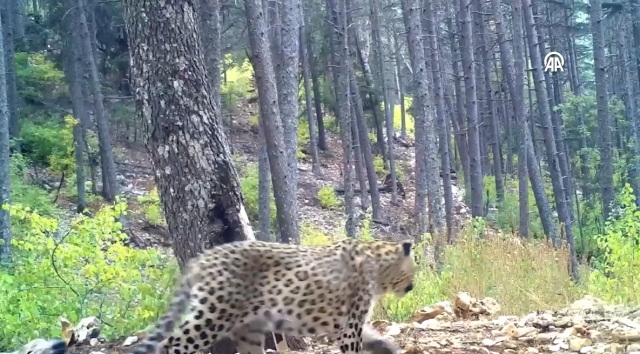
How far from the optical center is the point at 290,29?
54.7 feet

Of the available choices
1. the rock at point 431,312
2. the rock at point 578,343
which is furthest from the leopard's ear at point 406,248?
the rock at point 431,312

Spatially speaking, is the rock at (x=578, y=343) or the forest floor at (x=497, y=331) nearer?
the rock at (x=578, y=343)

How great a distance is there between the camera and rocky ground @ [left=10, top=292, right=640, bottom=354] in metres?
7.05

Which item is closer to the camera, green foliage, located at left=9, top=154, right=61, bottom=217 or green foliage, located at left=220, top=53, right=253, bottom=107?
green foliage, located at left=9, top=154, right=61, bottom=217

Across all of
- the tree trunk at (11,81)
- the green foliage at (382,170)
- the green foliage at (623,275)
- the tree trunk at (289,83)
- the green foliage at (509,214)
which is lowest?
the green foliage at (509,214)

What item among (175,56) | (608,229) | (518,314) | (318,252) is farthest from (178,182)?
(608,229)

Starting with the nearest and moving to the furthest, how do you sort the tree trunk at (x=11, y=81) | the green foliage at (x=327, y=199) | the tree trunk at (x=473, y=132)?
the tree trunk at (x=473, y=132) → the tree trunk at (x=11, y=81) → the green foliage at (x=327, y=199)

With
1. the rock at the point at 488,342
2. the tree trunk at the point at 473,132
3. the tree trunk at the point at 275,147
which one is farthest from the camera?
the tree trunk at the point at 473,132

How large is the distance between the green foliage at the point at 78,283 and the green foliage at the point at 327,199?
22.2 m

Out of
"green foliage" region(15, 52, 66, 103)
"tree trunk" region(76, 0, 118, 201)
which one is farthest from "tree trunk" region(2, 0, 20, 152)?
"tree trunk" region(76, 0, 118, 201)

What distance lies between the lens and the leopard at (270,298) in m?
6.00

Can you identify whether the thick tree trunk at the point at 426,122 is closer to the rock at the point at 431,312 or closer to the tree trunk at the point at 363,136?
the tree trunk at the point at 363,136

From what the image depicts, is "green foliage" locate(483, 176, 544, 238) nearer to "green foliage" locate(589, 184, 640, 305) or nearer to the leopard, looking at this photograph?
"green foliage" locate(589, 184, 640, 305)

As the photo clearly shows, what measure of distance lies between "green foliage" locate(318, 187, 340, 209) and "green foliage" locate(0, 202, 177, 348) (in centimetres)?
2217
